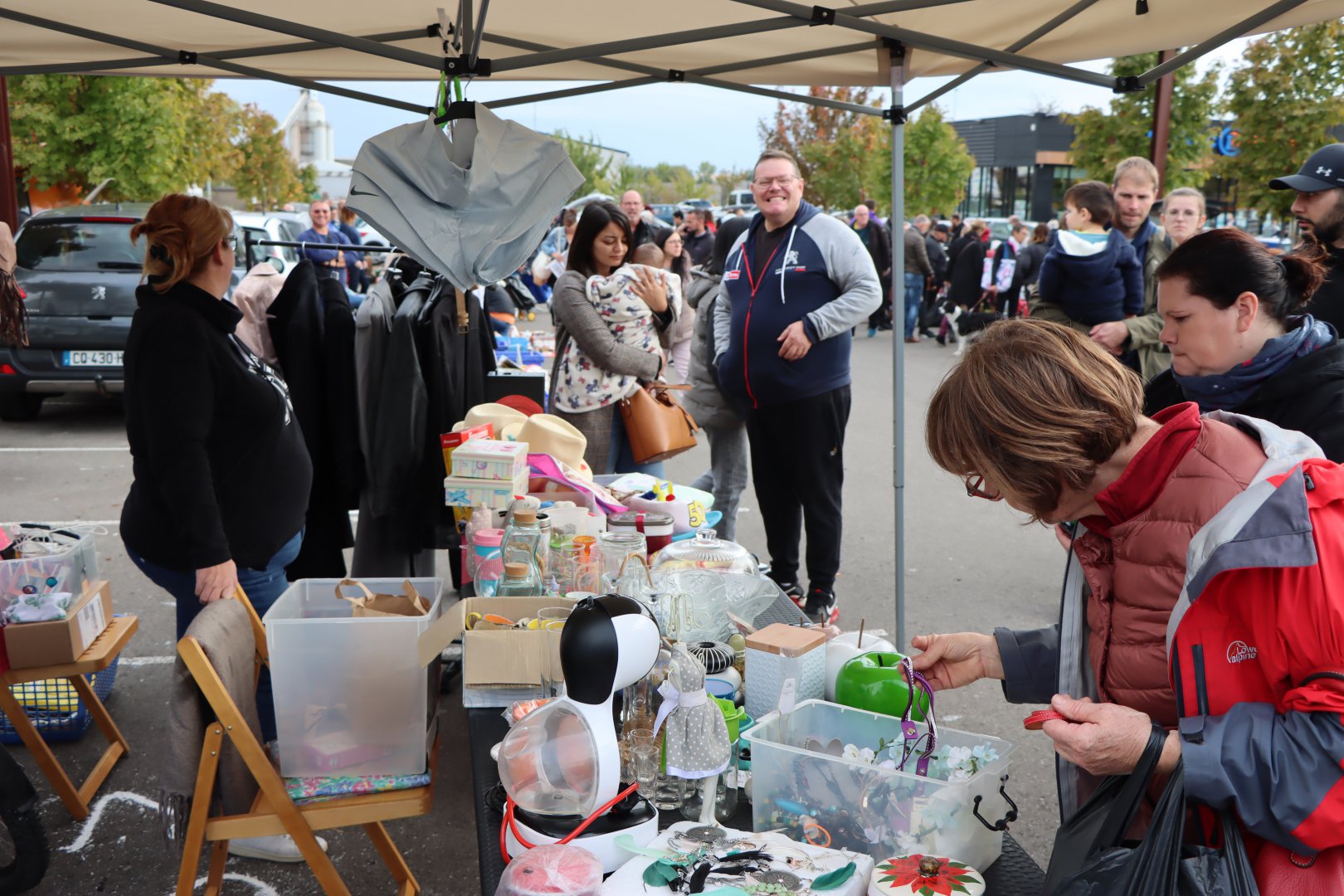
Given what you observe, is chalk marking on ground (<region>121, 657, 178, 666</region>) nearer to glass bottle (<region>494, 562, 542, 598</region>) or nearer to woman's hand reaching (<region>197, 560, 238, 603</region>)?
woman's hand reaching (<region>197, 560, 238, 603</region>)

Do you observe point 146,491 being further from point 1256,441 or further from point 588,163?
point 588,163

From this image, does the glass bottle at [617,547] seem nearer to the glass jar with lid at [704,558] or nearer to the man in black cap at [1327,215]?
the glass jar with lid at [704,558]

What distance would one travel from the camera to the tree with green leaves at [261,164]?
35.9 m

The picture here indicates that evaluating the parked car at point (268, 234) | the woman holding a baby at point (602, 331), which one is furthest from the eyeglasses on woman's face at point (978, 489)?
the parked car at point (268, 234)

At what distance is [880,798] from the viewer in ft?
5.30

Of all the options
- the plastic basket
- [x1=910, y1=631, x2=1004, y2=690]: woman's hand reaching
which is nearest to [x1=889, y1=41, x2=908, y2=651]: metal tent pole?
[x1=910, y1=631, x2=1004, y2=690]: woman's hand reaching

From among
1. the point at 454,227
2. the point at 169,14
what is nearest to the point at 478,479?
the point at 454,227

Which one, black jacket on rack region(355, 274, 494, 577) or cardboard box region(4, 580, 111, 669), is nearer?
cardboard box region(4, 580, 111, 669)

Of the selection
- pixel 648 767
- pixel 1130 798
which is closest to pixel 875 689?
pixel 648 767

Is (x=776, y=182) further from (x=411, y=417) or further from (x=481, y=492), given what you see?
(x=481, y=492)

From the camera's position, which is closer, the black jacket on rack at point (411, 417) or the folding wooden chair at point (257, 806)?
the folding wooden chair at point (257, 806)

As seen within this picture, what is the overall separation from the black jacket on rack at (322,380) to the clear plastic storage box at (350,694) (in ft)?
5.75

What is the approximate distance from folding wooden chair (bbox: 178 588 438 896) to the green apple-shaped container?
1152mm

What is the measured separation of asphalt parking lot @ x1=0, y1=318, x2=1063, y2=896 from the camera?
10.0 feet
